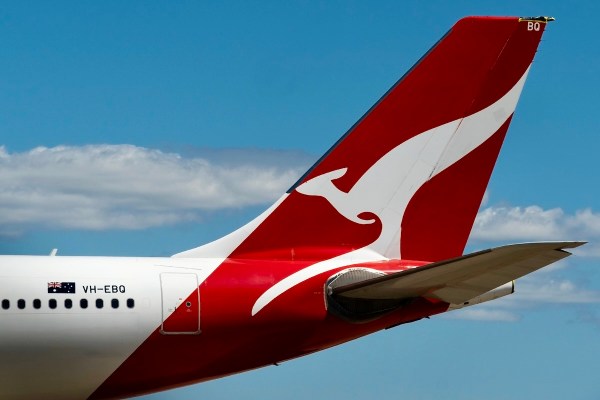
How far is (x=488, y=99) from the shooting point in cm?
2506

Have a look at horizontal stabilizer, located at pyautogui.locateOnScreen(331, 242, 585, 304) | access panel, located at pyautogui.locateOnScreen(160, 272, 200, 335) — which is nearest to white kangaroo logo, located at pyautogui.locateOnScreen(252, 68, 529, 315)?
horizontal stabilizer, located at pyautogui.locateOnScreen(331, 242, 585, 304)

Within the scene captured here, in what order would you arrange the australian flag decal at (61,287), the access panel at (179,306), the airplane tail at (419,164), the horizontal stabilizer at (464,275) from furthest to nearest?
the airplane tail at (419,164) → the access panel at (179,306) → the australian flag decal at (61,287) → the horizontal stabilizer at (464,275)

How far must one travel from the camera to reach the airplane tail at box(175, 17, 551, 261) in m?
24.2

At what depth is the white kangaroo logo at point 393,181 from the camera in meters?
24.3

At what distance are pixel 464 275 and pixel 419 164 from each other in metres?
4.27

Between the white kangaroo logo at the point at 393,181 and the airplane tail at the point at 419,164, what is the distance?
0.02 meters

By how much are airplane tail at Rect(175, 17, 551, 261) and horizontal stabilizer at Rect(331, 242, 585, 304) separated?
1879 millimetres

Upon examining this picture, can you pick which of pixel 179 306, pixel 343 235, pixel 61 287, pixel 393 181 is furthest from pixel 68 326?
pixel 393 181

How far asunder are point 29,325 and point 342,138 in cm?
796

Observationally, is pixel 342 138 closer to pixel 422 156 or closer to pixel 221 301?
pixel 422 156

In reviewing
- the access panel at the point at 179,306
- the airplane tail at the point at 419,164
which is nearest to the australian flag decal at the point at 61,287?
the access panel at the point at 179,306

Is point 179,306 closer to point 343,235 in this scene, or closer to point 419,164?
point 343,235

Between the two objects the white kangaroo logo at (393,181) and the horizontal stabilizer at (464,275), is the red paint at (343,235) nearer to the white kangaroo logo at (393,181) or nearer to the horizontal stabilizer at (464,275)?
the white kangaroo logo at (393,181)

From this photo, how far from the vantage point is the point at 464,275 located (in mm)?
21031
